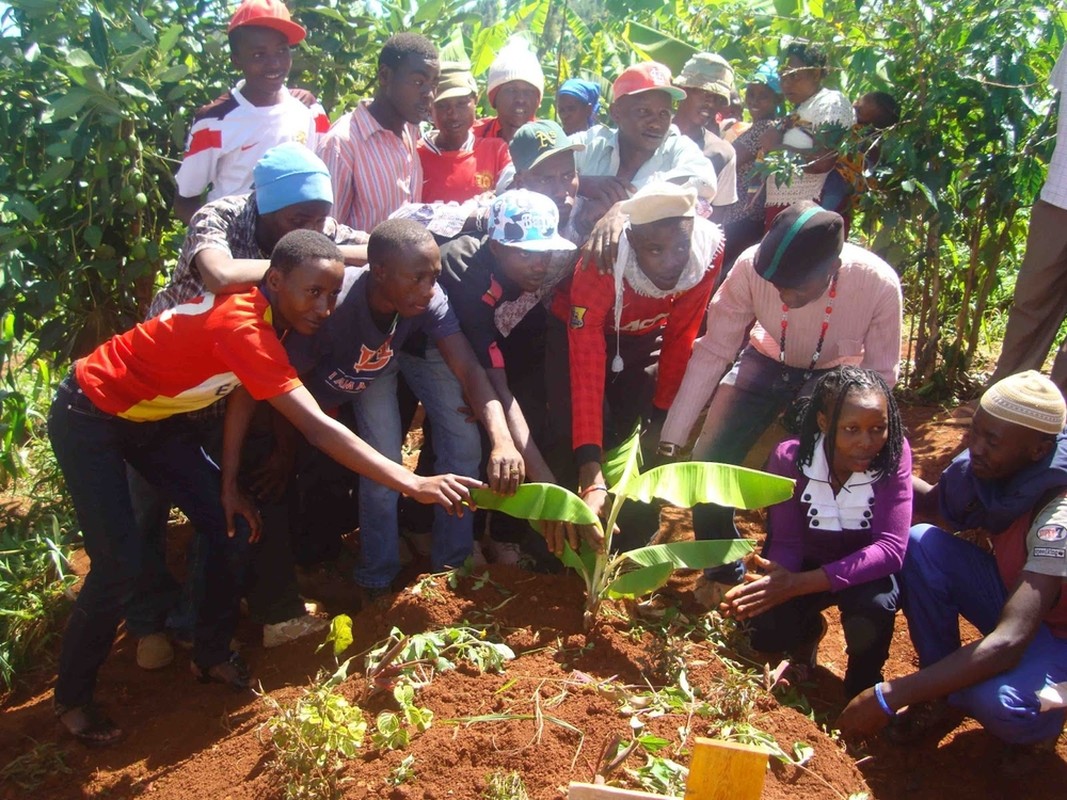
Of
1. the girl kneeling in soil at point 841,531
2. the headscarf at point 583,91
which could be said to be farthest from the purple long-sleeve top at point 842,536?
the headscarf at point 583,91

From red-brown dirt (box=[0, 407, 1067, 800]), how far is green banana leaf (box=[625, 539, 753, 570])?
0.26 metres

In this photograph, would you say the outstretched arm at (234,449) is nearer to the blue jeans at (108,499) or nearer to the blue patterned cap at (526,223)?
the blue jeans at (108,499)

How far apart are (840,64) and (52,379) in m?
5.24

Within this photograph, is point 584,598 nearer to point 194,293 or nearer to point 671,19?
point 194,293

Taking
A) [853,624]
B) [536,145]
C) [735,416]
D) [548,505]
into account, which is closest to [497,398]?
[548,505]

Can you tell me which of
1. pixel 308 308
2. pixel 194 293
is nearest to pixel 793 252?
pixel 308 308

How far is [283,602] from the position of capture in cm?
364

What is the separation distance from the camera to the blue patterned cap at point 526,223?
11.6 ft

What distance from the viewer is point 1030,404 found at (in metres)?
2.98

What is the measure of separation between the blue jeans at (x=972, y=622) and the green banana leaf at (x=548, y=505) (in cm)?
120

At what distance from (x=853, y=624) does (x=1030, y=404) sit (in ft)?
3.08

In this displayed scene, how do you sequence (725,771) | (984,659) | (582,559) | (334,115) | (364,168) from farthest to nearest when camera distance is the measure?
(334,115) → (364,168) → (582,559) → (984,659) → (725,771)

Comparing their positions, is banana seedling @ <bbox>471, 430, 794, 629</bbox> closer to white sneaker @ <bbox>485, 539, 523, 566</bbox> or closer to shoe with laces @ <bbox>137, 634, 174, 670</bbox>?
white sneaker @ <bbox>485, 539, 523, 566</bbox>

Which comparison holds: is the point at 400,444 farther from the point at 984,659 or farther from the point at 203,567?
the point at 984,659
